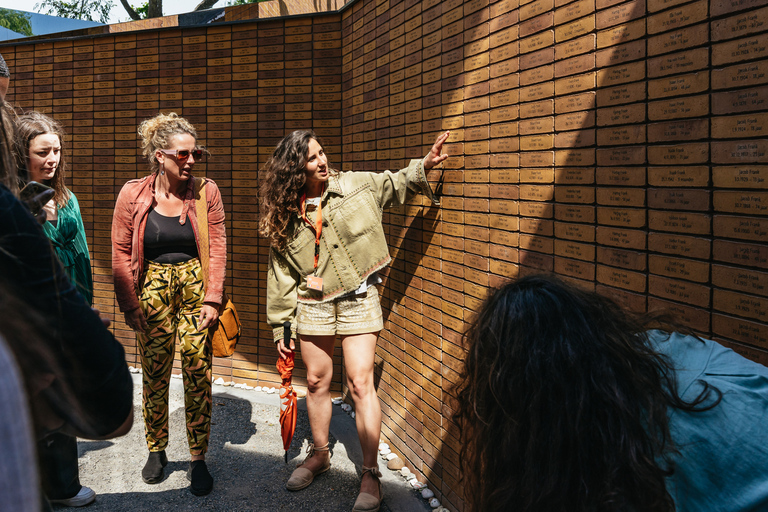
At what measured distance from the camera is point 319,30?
4.71 m

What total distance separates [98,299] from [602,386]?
18.7ft

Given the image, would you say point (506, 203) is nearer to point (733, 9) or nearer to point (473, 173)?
point (473, 173)

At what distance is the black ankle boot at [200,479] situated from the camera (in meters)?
3.28

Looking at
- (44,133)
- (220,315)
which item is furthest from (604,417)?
(44,133)

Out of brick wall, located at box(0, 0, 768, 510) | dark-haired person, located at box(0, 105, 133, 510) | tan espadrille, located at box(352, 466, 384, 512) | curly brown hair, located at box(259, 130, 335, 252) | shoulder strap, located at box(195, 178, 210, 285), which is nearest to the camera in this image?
dark-haired person, located at box(0, 105, 133, 510)

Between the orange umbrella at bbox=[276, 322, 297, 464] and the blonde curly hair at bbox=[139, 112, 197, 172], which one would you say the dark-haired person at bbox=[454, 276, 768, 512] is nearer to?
the orange umbrella at bbox=[276, 322, 297, 464]

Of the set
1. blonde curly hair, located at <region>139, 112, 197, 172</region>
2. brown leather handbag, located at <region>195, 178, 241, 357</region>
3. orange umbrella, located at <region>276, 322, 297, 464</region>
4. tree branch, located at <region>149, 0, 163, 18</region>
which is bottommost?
orange umbrella, located at <region>276, 322, 297, 464</region>

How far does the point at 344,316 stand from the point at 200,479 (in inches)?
53.1

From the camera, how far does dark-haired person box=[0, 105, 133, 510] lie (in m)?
0.76

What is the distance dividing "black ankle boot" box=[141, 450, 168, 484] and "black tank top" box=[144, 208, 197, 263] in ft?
4.16

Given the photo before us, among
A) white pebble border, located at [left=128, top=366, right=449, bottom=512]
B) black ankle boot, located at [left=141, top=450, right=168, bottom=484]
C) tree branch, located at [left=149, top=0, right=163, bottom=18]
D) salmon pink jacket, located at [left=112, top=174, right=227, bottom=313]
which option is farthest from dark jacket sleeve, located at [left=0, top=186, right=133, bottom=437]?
tree branch, located at [left=149, top=0, right=163, bottom=18]

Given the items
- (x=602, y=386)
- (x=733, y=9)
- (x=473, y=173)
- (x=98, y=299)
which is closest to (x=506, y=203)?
(x=473, y=173)

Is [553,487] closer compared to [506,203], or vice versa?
[553,487]

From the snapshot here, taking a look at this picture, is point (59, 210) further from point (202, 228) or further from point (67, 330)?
point (67, 330)
